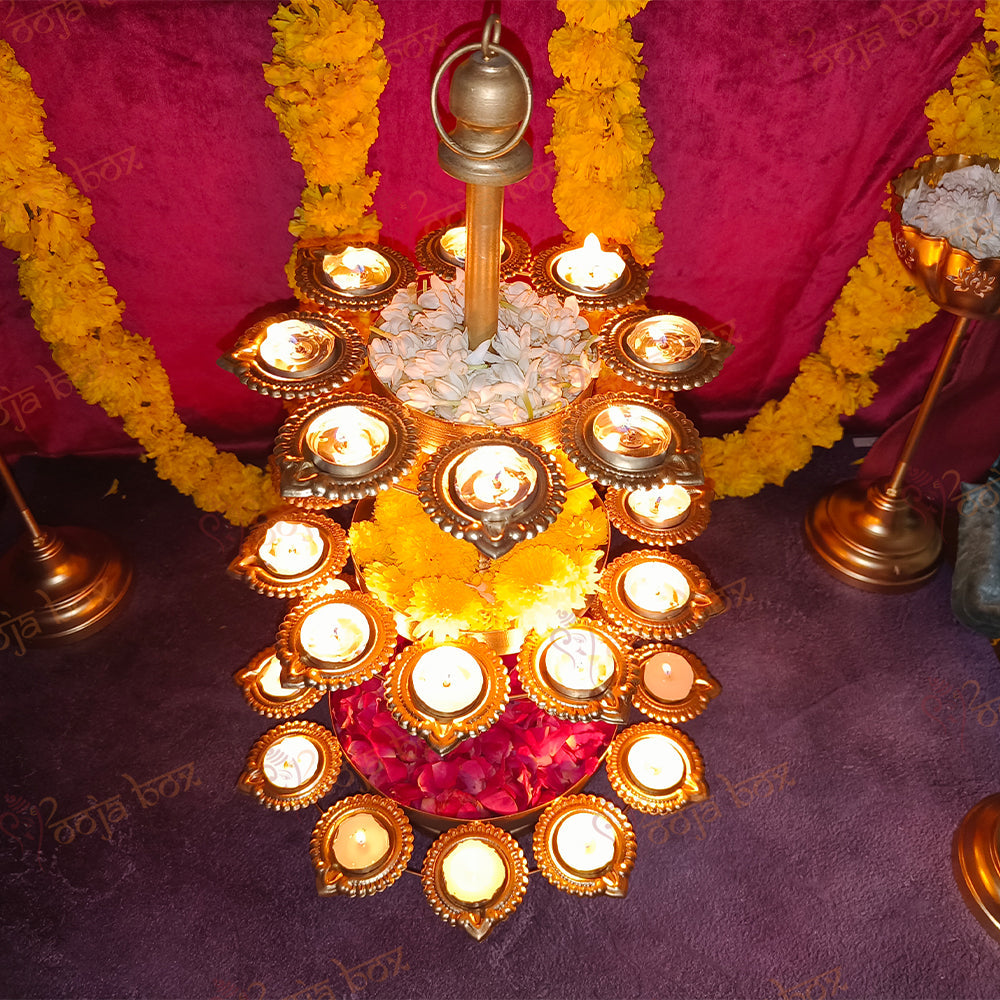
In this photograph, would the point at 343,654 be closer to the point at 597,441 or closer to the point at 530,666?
the point at 530,666

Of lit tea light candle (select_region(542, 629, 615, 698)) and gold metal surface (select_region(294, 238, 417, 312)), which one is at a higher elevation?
gold metal surface (select_region(294, 238, 417, 312))

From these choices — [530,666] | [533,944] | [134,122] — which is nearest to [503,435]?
[530,666]

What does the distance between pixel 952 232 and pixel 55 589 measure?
10.6 feet

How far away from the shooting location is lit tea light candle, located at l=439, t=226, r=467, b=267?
2.14 meters

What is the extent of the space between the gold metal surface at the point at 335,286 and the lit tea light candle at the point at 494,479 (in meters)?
0.53

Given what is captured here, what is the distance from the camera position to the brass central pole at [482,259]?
1575 millimetres

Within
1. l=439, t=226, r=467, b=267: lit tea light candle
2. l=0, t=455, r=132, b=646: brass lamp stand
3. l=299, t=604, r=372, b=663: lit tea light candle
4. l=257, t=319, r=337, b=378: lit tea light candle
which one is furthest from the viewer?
l=0, t=455, r=132, b=646: brass lamp stand

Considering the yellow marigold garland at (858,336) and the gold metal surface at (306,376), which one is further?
the yellow marigold garland at (858,336)

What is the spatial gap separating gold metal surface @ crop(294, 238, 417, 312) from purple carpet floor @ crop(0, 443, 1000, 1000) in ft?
4.89

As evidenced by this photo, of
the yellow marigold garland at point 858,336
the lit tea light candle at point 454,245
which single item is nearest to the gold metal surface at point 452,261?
the lit tea light candle at point 454,245

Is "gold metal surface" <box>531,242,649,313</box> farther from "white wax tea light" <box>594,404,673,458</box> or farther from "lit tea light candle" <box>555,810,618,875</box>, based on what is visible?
"lit tea light candle" <box>555,810,618,875</box>

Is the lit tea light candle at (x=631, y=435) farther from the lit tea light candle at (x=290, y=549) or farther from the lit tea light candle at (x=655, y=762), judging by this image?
the lit tea light candle at (x=655, y=762)

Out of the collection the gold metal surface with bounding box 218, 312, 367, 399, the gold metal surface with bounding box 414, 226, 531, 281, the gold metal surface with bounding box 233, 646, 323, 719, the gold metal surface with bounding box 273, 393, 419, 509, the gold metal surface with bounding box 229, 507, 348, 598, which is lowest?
the gold metal surface with bounding box 233, 646, 323, 719

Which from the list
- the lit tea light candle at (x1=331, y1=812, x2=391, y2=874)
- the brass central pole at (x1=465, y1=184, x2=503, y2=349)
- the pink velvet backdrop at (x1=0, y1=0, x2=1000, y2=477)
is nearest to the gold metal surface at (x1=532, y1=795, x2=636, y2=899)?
the lit tea light candle at (x1=331, y1=812, x2=391, y2=874)
